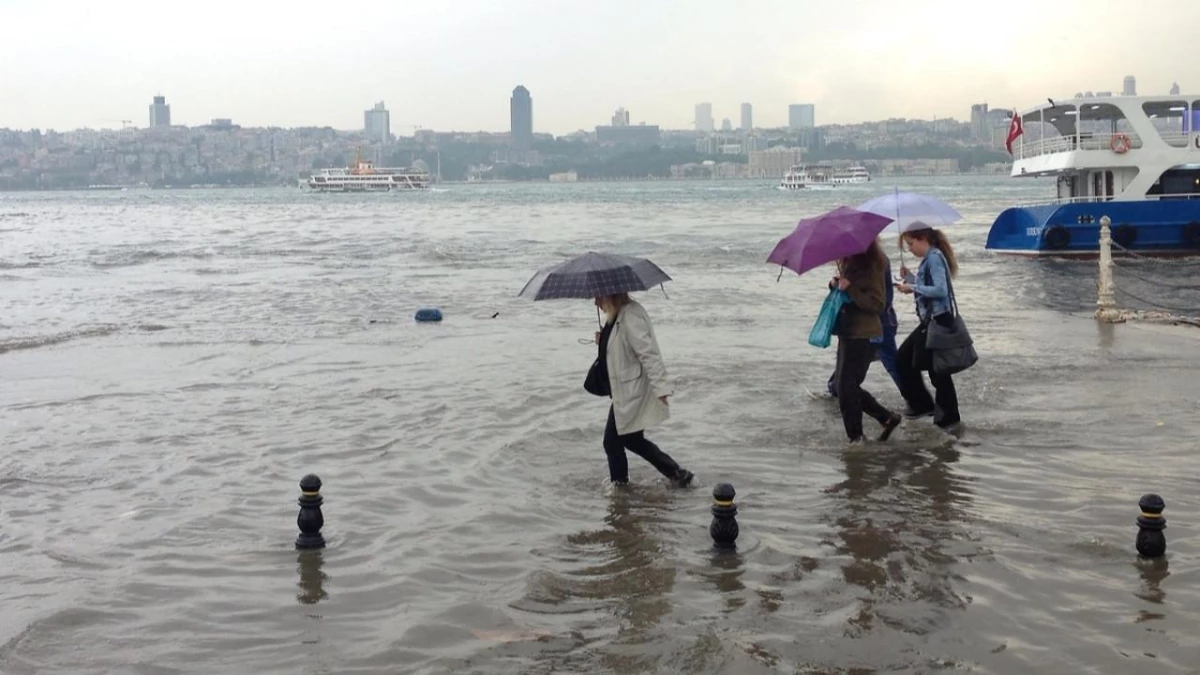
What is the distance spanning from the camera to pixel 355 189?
533 ft

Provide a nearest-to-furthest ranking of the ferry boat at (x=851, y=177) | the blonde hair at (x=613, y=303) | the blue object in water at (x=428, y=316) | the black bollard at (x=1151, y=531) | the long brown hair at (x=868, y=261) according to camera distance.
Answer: the black bollard at (x=1151, y=531) < the blonde hair at (x=613, y=303) < the long brown hair at (x=868, y=261) < the blue object in water at (x=428, y=316) < the ferry boat at (x=851, y=177)

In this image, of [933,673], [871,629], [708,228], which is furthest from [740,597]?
[708,228]

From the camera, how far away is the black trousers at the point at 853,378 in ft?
29.3

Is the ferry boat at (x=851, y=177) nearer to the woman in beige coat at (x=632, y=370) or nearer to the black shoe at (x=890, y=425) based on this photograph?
the black shoe at (x=890, y=425)

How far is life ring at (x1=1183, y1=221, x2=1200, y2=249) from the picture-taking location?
2972cm

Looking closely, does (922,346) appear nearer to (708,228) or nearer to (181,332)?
(181,332)

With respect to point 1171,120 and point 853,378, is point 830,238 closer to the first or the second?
point 853,378

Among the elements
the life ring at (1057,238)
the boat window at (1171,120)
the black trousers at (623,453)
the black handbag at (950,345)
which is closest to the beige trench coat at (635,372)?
the black trousers at (623,453)

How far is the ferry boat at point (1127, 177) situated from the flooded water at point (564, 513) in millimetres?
14745

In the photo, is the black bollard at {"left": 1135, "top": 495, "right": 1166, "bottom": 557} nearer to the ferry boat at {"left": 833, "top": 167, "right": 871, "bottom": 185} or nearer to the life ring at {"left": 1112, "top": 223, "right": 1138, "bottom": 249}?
the life ring at {"left": 1112, "top": 223, "right": 1138, "bottom": 249}

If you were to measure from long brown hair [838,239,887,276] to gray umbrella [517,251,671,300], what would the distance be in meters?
1.75

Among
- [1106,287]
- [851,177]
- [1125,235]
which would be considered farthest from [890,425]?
[851,177]

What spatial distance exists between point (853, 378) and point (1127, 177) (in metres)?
24.9

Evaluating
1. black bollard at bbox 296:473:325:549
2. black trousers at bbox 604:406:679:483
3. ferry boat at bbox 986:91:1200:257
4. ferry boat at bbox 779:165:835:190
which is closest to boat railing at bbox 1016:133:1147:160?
ferry boat at bbox 986:91:1200:257
